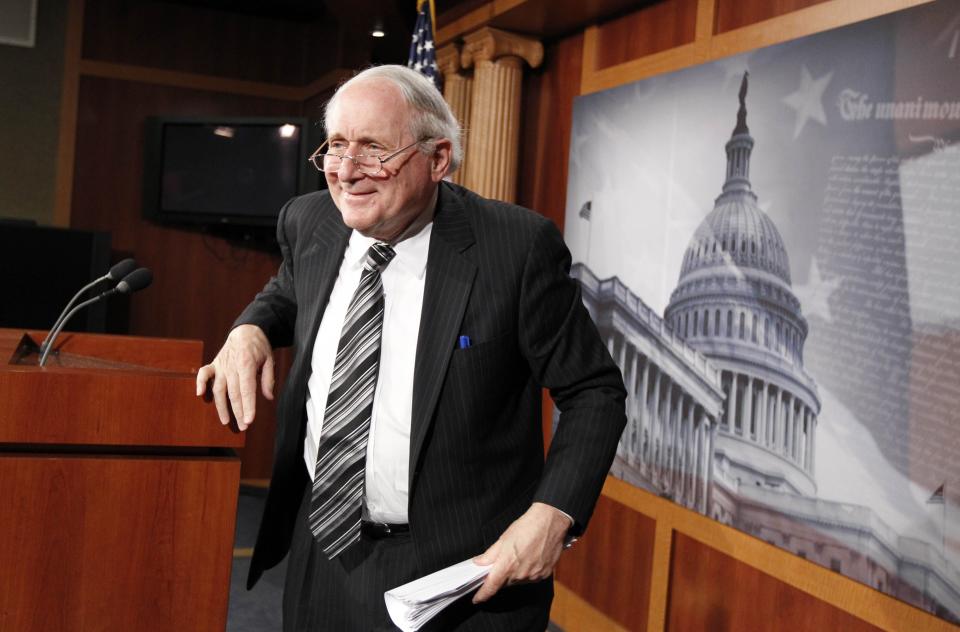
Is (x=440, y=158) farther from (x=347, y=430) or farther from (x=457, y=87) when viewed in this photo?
(x=457, y=87)

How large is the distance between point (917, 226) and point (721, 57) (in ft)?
3.77

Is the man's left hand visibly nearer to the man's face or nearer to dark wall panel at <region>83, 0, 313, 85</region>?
the man's face

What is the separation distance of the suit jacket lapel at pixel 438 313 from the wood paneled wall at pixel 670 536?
65.6 inches

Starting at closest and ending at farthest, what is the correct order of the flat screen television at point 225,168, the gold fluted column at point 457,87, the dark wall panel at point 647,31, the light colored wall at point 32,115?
the dark wall panel at point 647,31, the gold fluted column at point 457,87, the flat screen television at point 225,168, the light colored wall at point 32,115

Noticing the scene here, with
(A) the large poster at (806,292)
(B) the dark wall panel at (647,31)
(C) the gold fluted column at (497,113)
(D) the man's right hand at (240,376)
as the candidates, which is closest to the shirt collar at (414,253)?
(D) the man's right hand at (240,376)

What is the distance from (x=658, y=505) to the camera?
12.2 feet

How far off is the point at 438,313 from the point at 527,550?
422mm

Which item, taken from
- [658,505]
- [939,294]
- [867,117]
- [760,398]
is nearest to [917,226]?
[939,294]

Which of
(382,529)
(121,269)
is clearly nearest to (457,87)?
(121,269)

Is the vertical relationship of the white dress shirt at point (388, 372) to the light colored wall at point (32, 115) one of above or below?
below

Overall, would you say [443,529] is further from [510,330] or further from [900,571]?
[900,571]

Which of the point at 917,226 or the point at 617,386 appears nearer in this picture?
the point at 617,386

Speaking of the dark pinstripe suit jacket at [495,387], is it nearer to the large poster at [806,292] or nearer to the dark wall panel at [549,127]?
the large poster at [806,292]

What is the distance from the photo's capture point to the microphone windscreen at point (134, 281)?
301cm
